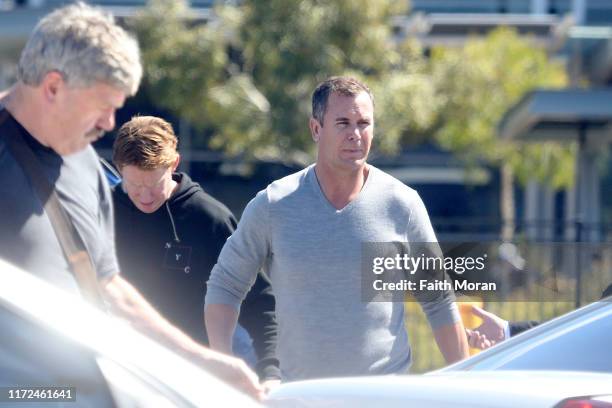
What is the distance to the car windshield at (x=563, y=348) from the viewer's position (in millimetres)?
3629

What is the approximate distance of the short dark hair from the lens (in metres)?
4.72

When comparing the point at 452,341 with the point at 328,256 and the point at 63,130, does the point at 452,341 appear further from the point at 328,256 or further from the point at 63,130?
the point at 63,130

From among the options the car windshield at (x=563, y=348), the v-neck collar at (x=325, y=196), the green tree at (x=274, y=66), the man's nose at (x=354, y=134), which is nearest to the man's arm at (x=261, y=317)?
the v-neck collar at (x=325, y=196)

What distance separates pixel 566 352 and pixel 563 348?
0.03 meters

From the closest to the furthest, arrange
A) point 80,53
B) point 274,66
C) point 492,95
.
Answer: point 80,53
point 274,66
point 492,95

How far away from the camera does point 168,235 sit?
506 cm

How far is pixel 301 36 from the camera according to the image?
69.5 ft

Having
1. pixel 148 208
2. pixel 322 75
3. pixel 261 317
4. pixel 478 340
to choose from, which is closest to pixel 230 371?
pixel 261 317

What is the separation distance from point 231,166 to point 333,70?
17.1 ft

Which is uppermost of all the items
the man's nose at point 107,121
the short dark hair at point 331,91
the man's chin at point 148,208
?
the short dark hair at point 331,91

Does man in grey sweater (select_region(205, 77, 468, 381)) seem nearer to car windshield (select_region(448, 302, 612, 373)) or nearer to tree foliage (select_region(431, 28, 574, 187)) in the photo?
car windshield (select_region(448, 302, 612, 373))

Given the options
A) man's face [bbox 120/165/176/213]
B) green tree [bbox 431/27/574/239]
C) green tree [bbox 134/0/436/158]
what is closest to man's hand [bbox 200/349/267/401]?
man's face [bbox 120/165/176/213]

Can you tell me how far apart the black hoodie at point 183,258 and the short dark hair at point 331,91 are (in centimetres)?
65

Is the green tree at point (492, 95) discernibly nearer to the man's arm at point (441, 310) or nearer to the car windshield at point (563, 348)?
the man's arm at point (441, 310)
